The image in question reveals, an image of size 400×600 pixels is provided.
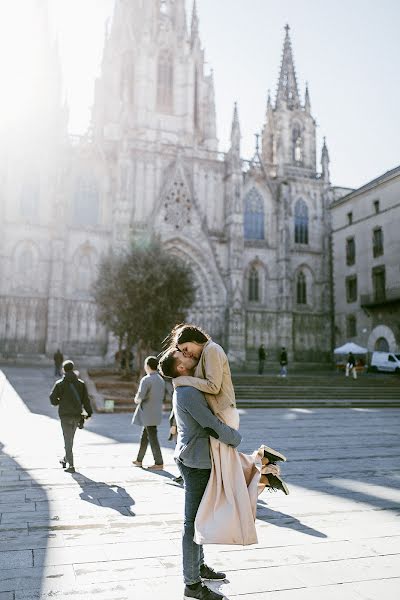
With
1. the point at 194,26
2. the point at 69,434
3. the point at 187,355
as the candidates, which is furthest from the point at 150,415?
the point at 194,26

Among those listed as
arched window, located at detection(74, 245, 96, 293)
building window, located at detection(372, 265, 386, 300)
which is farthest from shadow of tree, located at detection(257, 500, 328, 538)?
building window, located at detection(372, 265, 386, 300)

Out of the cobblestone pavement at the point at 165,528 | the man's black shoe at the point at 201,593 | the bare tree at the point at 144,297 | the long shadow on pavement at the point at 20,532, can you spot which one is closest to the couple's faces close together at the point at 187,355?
the man's black shoe at the point at 201,593

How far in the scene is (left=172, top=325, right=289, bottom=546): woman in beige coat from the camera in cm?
304

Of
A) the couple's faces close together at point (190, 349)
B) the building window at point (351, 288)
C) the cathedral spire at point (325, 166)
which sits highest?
the cathedral spire at point (325, 166)

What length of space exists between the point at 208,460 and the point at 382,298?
A: 32397mm

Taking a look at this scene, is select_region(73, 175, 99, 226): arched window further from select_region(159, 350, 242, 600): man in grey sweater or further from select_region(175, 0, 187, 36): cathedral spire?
select_region(159, 350, 242, 600): man in grey sweater

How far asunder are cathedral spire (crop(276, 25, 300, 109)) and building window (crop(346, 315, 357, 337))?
19612 mm

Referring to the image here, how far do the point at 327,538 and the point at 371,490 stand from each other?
6.57 ft

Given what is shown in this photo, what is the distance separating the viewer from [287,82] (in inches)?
1708

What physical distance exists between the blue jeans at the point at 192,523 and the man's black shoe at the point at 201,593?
0.04 meters

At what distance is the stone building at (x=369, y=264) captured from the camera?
3228 centimetres

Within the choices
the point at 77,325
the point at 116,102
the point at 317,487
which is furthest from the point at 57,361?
the point at 116,102

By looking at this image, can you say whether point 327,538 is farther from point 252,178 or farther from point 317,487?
point 252,178

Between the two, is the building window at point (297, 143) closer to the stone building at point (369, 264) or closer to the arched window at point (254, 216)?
the stone building at point (369, 264)
